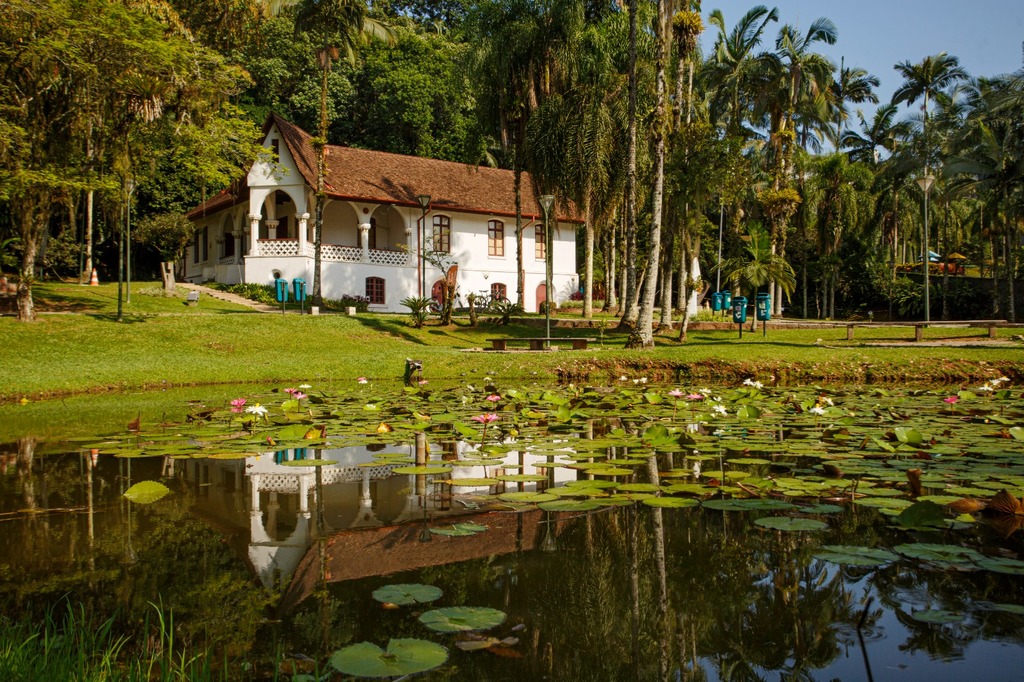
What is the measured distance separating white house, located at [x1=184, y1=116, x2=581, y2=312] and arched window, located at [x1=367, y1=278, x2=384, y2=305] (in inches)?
1.8

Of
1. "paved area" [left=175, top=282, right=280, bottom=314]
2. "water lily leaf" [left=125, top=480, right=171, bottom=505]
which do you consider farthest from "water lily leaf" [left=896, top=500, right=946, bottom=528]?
"paved area" [left=175, top=282, right=280, bottom=314]

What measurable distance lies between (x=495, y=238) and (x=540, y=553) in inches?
1391

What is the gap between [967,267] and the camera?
63094mm

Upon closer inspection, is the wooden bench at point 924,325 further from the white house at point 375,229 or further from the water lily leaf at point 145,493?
the water lily leaf at point 145,493

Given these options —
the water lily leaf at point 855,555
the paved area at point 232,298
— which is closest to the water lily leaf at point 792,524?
the water lily leaf at point 855,555

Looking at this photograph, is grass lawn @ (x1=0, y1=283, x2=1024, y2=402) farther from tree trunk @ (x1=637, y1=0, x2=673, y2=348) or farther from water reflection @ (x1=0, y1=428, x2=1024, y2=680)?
water reflection @ (x1=0, y1=428, x2=1024, y2=680)

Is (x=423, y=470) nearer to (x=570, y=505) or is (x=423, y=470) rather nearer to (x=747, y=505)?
(x=570, y=505)

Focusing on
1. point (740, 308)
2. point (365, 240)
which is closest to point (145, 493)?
point (740, 308)

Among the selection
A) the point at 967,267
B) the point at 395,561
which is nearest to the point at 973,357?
the point at 395,561

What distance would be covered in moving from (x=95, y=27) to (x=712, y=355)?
615 inches

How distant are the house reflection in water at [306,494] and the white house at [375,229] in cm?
2605

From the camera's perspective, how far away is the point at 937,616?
274cm

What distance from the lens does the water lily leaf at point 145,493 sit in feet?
15.2

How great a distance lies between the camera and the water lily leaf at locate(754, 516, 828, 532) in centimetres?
372
